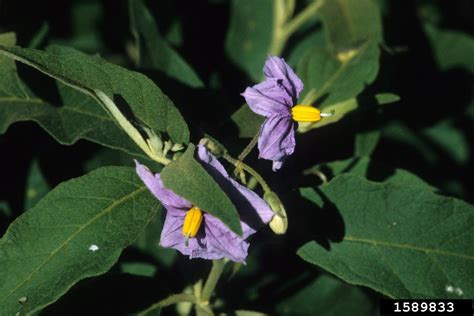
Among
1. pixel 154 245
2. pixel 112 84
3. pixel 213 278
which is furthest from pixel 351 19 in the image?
pixel 112 84

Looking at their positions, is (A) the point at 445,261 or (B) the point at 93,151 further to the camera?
(B) the point at 93,151

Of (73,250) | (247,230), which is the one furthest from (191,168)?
(73,250)

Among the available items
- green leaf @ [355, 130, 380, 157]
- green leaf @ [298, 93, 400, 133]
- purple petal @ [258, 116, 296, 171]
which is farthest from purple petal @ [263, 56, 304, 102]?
green leaf @ [355, 130, 380, 157]

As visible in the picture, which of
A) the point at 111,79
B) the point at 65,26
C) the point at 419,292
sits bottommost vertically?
the point at 419,292

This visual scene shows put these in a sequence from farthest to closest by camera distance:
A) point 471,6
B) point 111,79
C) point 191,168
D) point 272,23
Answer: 1. point 471,6
2. point 272,23
3. point 111,79
4. point 191,168

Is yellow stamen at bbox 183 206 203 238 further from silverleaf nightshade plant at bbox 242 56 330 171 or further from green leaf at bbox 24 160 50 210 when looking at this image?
green leaf at bbox 24 160 50 210

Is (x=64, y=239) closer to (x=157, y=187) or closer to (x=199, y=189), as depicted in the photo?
(x=157, y=187)

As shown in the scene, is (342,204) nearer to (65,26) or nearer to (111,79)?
(111,79)
